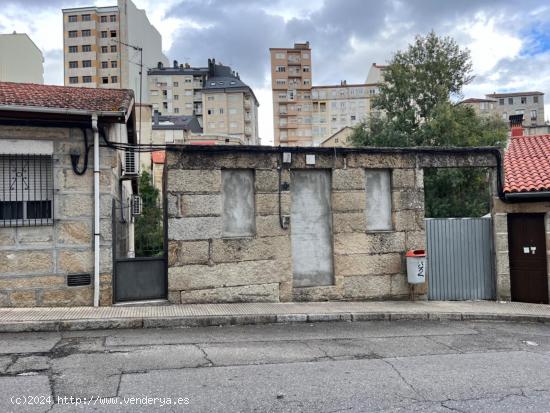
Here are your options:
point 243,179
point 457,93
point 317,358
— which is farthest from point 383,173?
point 457,93

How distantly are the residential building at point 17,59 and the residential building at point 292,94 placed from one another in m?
80.8

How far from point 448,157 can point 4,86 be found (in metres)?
9.48

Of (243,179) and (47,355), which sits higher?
(243,179)

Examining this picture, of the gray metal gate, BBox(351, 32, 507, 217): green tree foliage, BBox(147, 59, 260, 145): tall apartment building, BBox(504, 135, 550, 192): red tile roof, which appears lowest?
the gray metal gate

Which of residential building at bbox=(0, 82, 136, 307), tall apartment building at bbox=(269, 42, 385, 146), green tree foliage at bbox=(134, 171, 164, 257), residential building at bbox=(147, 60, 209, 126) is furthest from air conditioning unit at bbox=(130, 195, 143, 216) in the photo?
tall apartment building at bbox=(269, 42, 385, 146)

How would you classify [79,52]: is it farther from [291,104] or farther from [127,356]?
[127,356]

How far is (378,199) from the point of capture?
11484 mm

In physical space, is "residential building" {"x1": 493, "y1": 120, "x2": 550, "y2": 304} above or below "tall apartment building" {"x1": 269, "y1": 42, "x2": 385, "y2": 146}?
below

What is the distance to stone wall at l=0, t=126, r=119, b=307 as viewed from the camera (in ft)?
29.3

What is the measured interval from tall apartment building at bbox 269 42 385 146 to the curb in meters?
89.7

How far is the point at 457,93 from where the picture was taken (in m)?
30.4

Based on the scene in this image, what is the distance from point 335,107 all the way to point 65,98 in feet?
305

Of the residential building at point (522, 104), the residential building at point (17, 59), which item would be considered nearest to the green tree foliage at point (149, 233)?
the residential building at point (17, 59)

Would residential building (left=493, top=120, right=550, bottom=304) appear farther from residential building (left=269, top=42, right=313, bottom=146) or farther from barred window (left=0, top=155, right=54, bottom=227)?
residential building (left=269, top=42, right=313, bottom=146)
